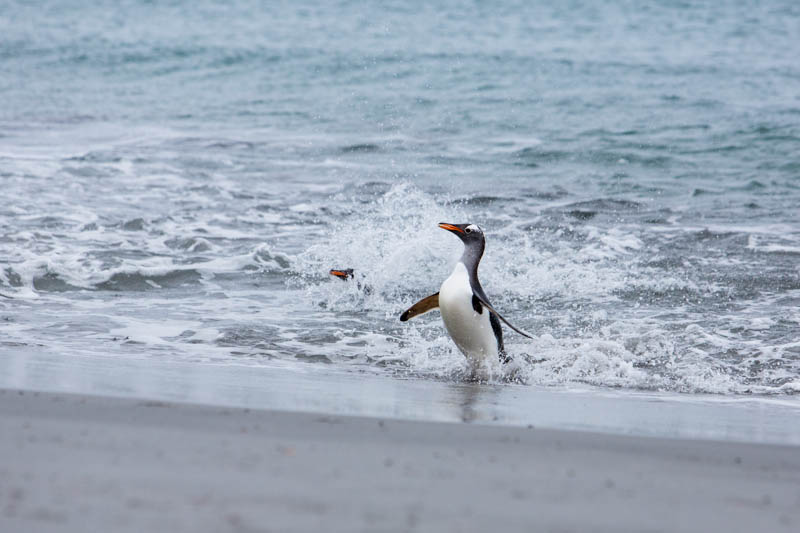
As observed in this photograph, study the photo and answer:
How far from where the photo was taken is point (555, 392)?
5.28 metres

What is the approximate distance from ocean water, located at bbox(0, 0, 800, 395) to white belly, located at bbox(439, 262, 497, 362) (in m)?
0.15

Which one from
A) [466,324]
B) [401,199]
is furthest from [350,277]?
[401,199]

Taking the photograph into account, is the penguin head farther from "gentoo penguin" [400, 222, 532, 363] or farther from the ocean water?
the ocean water

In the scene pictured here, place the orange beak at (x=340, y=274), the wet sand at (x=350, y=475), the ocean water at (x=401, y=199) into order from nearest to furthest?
the wet sand at (x=350, y=475) < the ocean water at (x=401, y=199) < the orange beak at (x=340, y=274)

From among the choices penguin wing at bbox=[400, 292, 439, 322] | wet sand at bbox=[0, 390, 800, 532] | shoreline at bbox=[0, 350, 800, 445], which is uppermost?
wet sand at bbox=[0, 390, 800, 532]

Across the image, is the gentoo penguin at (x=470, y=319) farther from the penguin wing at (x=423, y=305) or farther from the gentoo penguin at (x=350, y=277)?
the gentoo penguin at (x=350, y=277)

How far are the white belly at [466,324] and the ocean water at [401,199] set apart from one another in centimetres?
15

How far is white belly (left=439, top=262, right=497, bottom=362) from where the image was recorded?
628 centimetres

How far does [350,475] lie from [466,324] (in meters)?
3.50

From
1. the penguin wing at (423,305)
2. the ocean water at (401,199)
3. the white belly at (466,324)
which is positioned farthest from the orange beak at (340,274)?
the white belly at (466,324)

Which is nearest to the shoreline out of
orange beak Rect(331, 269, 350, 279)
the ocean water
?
the ocean water

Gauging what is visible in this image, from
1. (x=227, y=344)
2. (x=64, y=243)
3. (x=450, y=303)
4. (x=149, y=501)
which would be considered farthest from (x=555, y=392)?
(x=64, y=243)

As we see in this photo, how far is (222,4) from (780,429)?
34922 mm

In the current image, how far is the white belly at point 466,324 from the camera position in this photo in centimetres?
628
